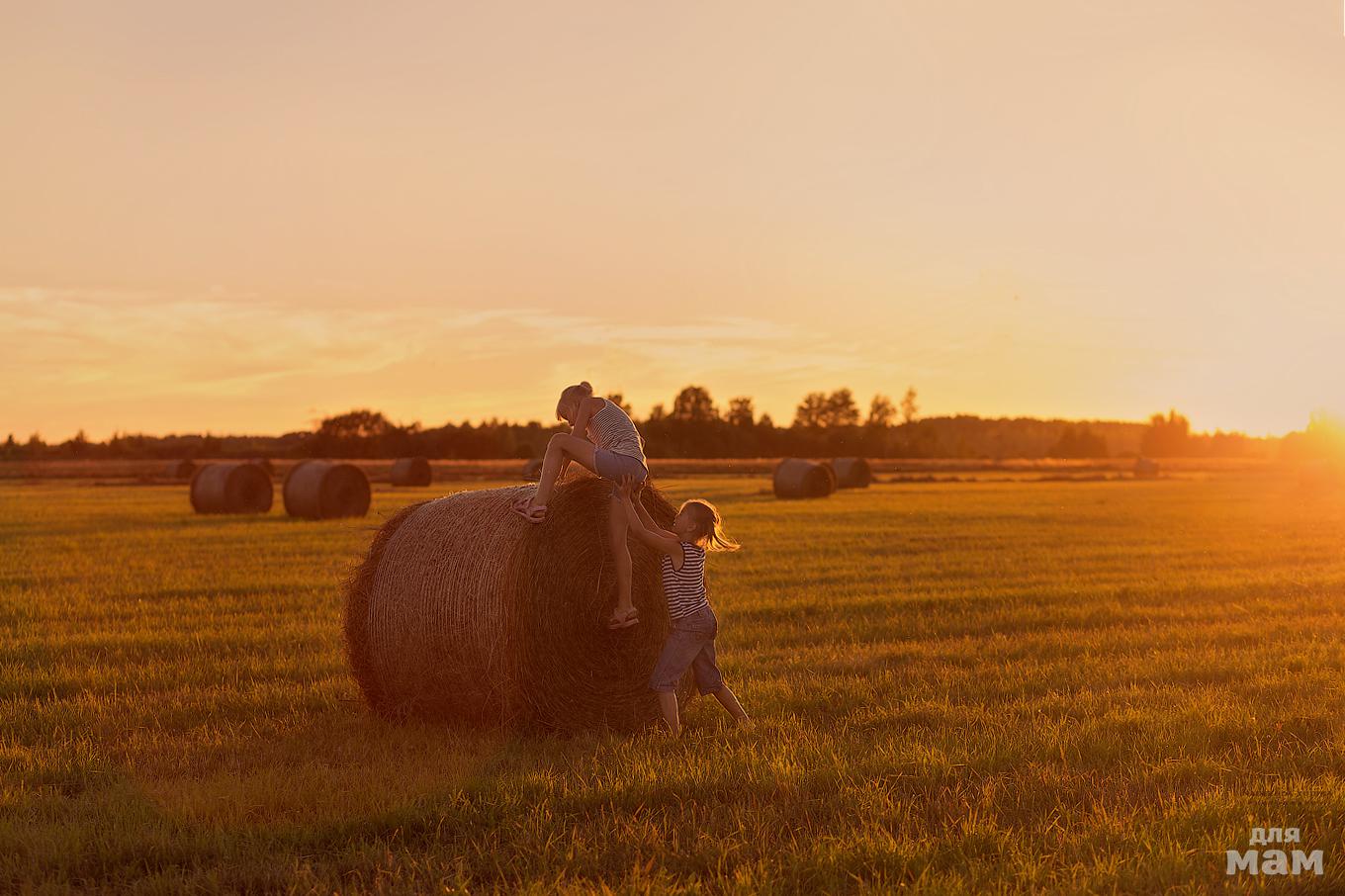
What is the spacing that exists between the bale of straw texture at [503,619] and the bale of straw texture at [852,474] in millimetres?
46155

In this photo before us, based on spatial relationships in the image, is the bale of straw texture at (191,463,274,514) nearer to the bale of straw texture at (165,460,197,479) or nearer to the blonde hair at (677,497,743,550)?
the blonde hair at (677,497,743,550)

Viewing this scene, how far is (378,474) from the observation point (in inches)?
2418

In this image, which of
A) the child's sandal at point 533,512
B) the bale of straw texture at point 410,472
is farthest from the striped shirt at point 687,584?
the bale of straw texture at point 410,472

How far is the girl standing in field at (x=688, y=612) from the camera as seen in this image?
321 inches

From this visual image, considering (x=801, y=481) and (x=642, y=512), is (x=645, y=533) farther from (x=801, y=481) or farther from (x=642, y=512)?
(x=801, y=481)

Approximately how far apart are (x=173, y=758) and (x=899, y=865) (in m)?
4.66

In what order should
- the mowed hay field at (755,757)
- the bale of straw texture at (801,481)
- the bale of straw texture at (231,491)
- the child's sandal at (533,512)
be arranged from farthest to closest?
the bale of straw texture at (801,481) → the bale of straw texture at (231,491) → the child's sandal at (533,512) → the mowed hay field at (755,757)

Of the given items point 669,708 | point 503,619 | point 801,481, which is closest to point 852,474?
point 801,481

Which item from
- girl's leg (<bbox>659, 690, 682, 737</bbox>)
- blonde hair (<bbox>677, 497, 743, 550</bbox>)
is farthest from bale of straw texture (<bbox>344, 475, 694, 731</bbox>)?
blonde hair (<bbox>677, 497, 743, 550</bbox>)

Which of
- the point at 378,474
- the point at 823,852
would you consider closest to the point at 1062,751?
the point at 823,852

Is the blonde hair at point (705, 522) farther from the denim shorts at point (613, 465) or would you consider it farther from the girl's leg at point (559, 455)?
the girl's leg at point (559, 455)

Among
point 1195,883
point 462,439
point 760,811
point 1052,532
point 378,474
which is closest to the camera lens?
point 1195,883

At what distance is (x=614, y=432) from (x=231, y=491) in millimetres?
27133

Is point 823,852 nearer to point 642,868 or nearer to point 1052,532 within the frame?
point 642,868
